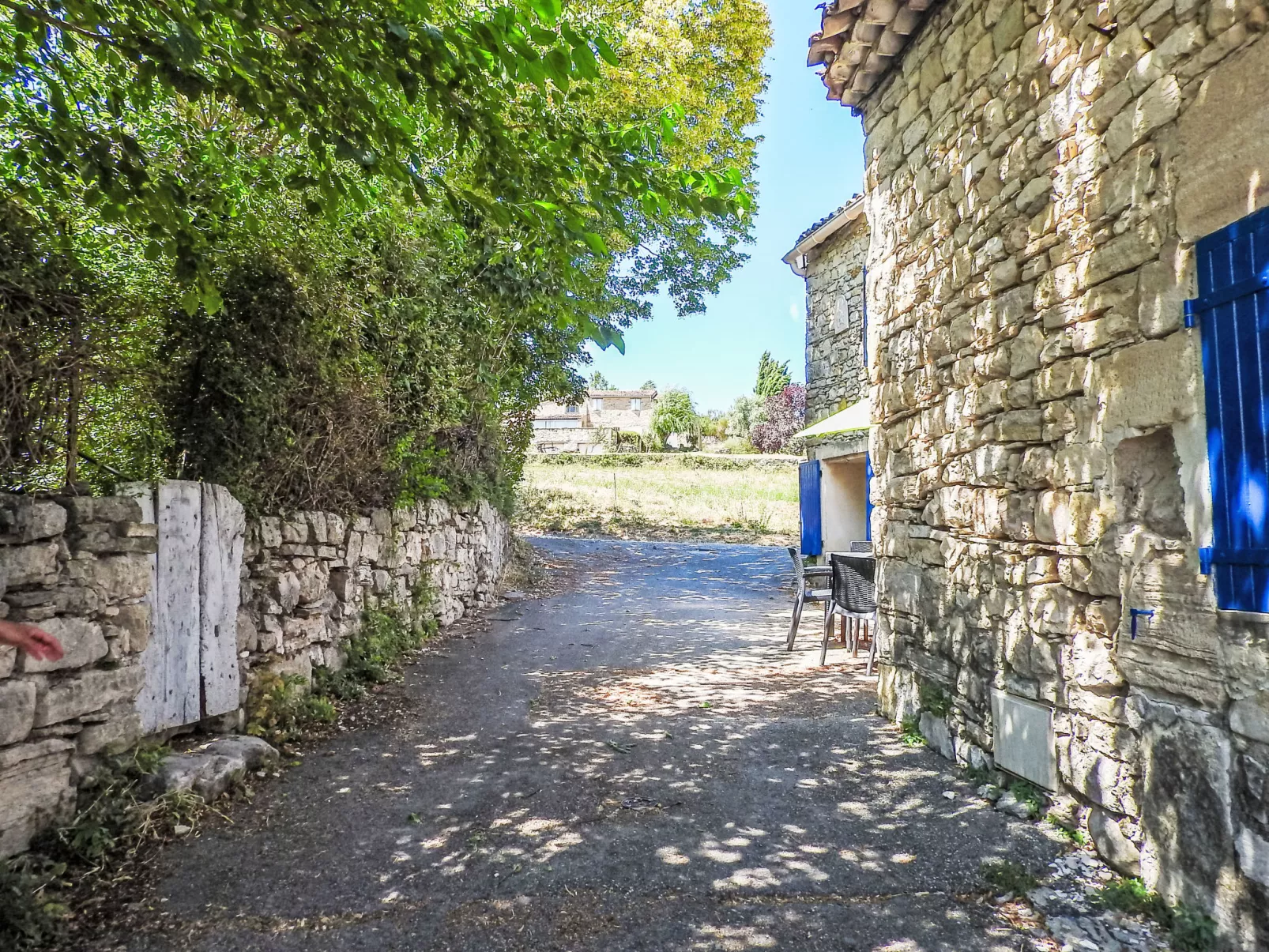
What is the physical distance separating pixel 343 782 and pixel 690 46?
9.73m

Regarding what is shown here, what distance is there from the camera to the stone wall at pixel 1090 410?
7.65 feet

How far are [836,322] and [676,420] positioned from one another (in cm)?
2674

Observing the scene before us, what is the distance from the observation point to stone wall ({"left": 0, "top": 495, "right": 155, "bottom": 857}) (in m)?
2.73

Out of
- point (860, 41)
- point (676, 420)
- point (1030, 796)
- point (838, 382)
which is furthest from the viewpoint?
point (676, 420)

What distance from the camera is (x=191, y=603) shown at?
386 cm

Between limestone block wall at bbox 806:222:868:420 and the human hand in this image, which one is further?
limestone block wall at bbox 806:222:868:420

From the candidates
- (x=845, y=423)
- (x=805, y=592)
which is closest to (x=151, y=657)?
(x=805, y=592)

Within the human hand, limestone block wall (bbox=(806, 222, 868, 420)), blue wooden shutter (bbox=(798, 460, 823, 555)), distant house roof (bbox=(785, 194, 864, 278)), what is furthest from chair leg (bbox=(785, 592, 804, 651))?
the human hand

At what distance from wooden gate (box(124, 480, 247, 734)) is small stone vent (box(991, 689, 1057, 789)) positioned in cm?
408

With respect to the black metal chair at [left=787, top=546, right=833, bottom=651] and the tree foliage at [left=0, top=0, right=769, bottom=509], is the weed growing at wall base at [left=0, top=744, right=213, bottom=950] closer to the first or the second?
the tree foliage at [left=0, top=0, right=769, bottom=509]

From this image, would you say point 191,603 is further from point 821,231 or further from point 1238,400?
point 821,231

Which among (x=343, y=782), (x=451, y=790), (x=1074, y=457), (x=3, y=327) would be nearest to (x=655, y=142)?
(x=1074, y=457)

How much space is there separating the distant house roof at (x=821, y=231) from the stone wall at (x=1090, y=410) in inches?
240

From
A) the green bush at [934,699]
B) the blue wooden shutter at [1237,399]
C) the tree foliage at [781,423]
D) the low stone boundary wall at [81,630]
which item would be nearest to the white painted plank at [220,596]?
the low stone boundary wall at [81,630]
